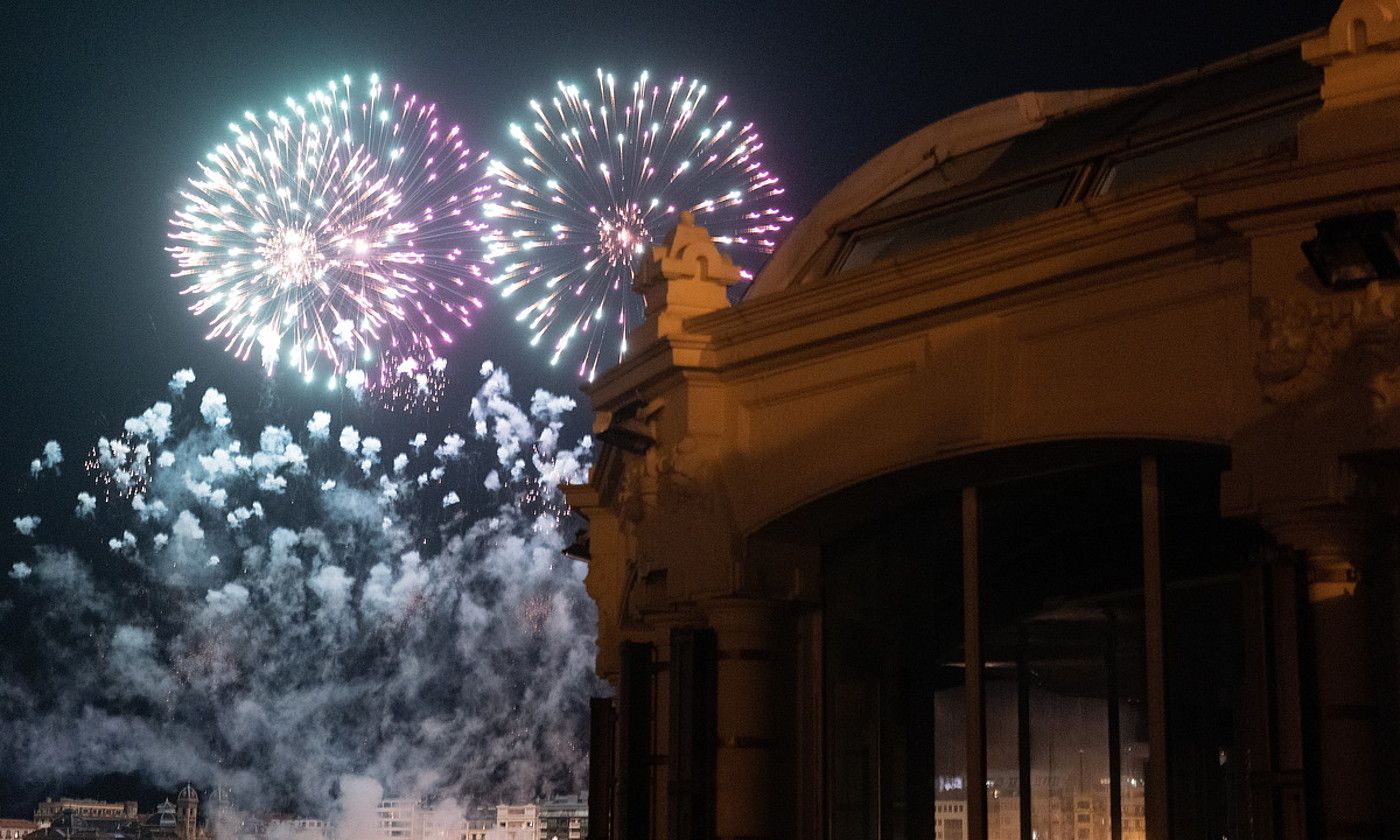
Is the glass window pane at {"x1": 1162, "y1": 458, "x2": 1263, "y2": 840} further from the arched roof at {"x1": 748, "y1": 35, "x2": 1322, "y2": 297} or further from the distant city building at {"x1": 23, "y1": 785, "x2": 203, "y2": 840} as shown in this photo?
the distant city building at {"x1": 23, "y1": 785, "x2": 203, "y2": 840}

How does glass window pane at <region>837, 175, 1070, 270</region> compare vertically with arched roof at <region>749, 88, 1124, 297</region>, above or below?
below

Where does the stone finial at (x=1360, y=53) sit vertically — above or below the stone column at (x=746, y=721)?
above

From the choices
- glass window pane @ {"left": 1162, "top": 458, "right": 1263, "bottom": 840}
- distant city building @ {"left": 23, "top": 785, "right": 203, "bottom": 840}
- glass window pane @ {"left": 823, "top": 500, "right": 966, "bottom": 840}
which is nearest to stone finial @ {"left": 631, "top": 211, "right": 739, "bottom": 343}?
glass window pane @ {"left": 823, "top": 500, "right": 966, "bottom": 840}

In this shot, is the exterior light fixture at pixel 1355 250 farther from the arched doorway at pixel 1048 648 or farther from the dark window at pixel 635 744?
the dark window at pixel 635 744

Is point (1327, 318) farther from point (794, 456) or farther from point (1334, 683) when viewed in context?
point (794, 456)

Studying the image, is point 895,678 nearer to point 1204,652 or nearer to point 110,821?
point 1204,652

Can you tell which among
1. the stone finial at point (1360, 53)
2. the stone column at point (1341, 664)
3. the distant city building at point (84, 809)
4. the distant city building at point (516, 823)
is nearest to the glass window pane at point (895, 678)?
the stone column at point (1341, 664)

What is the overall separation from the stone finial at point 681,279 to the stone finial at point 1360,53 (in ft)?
19.6

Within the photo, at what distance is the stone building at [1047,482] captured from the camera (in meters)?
10.3

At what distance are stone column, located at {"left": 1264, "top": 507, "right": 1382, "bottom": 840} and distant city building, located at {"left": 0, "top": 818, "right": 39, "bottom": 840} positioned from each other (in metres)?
50.9

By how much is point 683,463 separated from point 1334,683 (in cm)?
581

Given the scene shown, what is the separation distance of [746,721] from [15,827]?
153 feet

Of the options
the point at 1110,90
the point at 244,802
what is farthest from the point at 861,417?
the point at 244,802

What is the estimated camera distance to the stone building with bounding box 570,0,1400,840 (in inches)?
406
